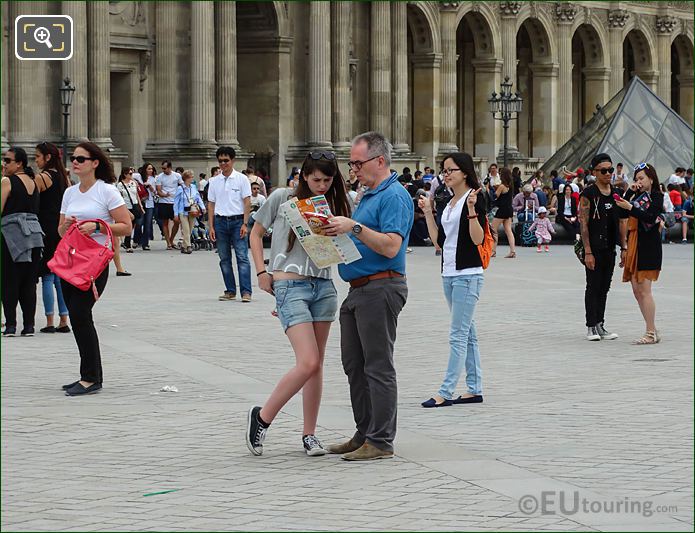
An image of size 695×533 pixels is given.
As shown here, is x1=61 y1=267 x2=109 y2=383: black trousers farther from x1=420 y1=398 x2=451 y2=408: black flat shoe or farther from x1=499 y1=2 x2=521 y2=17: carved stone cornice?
x1=499 y1=2 x2=521 y2=17: carved stone cornice

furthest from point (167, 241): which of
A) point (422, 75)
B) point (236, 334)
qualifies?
point (422, 75)

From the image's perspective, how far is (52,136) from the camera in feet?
123

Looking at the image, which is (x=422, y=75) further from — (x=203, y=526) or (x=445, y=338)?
(x=203, y=526)

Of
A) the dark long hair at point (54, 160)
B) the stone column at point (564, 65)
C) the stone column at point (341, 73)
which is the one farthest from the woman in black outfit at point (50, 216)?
the stone column at point (564, 65)

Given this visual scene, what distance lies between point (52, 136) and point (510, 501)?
3105 cm

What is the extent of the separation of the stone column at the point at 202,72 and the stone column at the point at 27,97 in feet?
17.7

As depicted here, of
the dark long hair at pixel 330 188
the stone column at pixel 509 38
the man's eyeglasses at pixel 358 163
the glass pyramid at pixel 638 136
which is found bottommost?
the dark long hair at pixel 330 188

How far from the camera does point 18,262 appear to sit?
1456 centimetres

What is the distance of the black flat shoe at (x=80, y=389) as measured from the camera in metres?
11.1

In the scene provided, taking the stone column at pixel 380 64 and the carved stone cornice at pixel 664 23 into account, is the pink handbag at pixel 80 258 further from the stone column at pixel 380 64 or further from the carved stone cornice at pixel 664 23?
the carved stone cornice at pixel 664 23

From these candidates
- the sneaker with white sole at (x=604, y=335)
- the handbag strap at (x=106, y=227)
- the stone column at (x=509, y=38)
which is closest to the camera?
the handbag strap at (x=106, y=227)

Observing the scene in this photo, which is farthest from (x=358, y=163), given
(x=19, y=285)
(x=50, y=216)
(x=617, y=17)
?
(x=617, y=17)

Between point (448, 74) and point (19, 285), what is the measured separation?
43213mm

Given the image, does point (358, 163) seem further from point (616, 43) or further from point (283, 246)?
point (616, 43)
